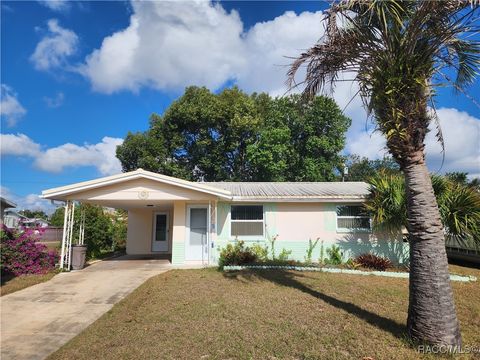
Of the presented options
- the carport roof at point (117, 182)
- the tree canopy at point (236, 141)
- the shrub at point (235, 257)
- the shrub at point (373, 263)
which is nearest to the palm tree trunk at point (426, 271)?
the shrub at point (373, 263)

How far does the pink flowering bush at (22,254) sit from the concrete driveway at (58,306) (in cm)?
101

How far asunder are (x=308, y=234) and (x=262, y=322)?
8.54 metres

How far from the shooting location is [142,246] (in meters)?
18.9

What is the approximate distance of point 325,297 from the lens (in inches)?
307

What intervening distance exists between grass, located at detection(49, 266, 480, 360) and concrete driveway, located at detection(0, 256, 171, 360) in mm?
442

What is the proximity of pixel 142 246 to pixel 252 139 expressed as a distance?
1461 centimetres

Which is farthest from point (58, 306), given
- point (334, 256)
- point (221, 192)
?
point (334, 256)

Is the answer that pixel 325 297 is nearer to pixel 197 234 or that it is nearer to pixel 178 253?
pixel 197 234

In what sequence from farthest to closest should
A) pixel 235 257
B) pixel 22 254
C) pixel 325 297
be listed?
pixel 235 257
pixel 22 254
pixel 325 297

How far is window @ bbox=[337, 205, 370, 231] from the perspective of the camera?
14.4 meters

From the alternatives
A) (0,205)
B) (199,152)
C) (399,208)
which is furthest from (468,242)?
(0,205)

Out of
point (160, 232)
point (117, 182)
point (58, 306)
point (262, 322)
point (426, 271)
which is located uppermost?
point (117, 182)

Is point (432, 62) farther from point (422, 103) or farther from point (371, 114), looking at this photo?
point (371, 114)

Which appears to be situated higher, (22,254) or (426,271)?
(426,271)
